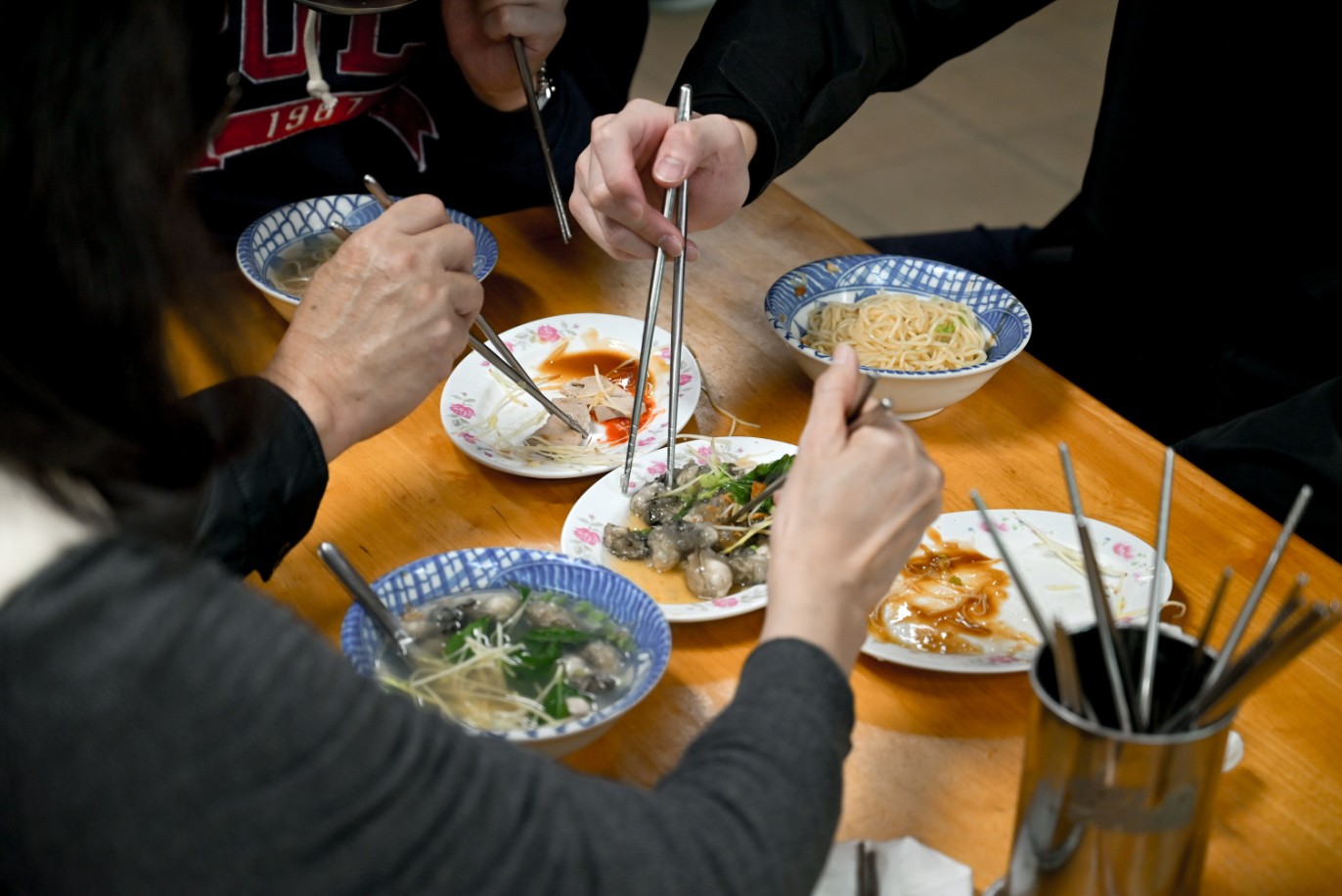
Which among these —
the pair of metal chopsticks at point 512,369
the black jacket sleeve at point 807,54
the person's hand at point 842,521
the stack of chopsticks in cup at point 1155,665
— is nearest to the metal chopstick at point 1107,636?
the stack of chopsticks in cup at point 1155,665

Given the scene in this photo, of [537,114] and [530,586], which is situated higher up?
[537,114]

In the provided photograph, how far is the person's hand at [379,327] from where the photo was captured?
4.05 feet

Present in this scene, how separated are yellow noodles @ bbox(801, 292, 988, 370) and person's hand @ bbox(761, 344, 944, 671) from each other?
0.53m

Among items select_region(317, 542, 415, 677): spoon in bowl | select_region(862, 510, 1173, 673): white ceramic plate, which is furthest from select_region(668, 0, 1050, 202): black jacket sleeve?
select_region(317, 542, 415, 677): spoon in bowl

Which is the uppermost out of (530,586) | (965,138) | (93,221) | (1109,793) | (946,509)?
(93,221)

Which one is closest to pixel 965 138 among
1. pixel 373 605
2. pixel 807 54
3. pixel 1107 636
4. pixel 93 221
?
pixel 807 54

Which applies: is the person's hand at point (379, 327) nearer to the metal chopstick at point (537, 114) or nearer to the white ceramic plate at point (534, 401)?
the white ceramic plate at point (534, 401)

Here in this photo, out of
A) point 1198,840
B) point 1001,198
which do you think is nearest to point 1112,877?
point 1198,840

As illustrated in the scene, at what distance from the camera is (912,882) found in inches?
35.6

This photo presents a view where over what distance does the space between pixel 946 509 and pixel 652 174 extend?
0.55 metres

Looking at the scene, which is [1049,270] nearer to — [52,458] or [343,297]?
[343,297]

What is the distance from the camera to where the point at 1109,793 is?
762 millimetres

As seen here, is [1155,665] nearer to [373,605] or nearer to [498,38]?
[373,605]

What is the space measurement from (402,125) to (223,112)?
1275 mm
